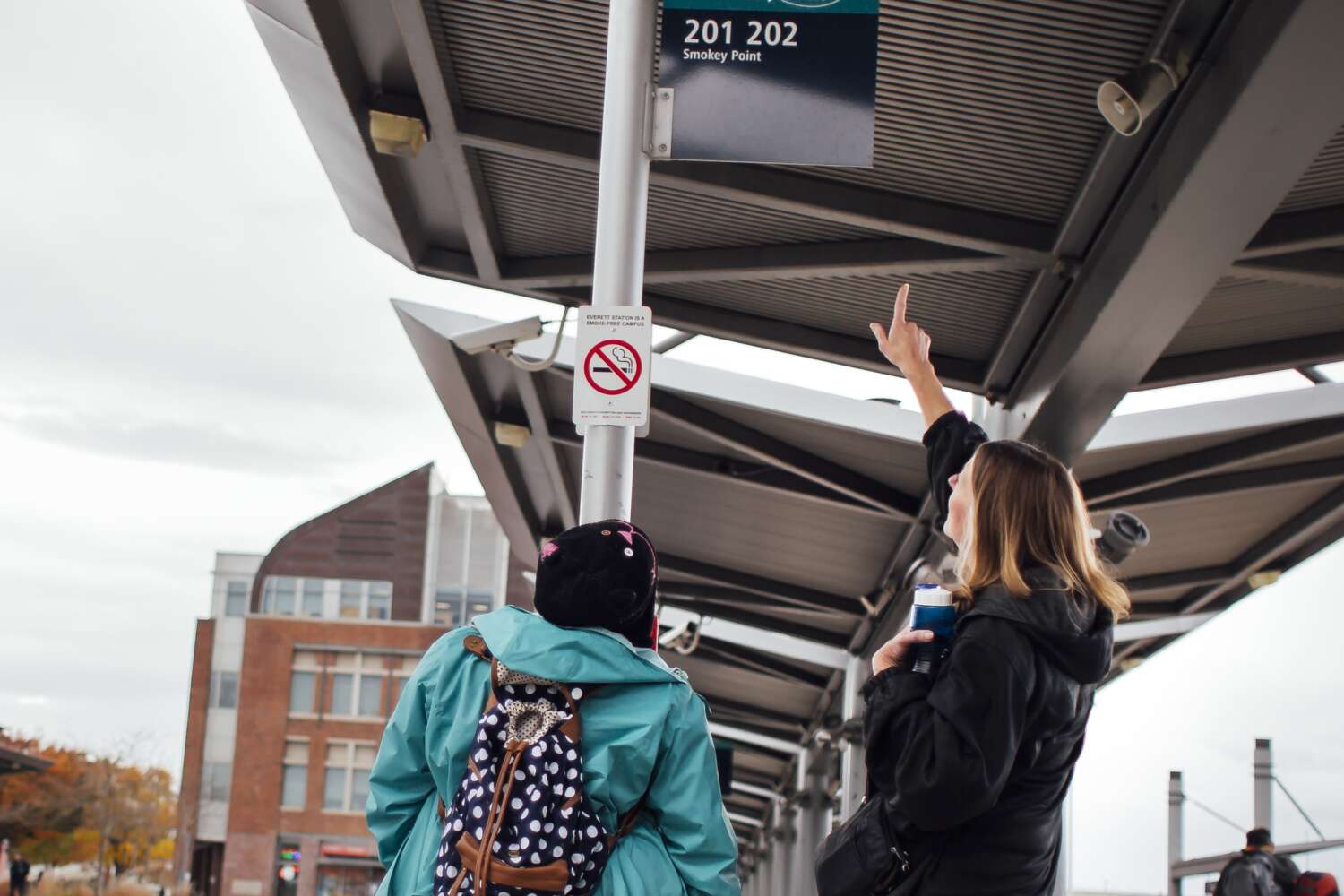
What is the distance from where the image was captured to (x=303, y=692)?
60438 millimetres

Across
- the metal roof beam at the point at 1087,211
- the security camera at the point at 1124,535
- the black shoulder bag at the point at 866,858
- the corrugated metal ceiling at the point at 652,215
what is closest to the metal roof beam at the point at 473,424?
the corrugated metal ceiling at the point at 652,215

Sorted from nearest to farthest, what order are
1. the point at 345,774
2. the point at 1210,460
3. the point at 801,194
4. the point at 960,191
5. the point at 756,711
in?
the point at 960,191, the point at 801,194, the point at 1210,460, the point at 756,711, the point at 345,774

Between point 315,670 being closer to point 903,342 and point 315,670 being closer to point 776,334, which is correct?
point 776,334

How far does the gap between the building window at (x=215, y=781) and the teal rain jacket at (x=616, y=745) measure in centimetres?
6243

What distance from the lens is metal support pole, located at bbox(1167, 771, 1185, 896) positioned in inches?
600

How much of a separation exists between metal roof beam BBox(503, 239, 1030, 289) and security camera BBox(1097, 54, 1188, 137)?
1.72 metres

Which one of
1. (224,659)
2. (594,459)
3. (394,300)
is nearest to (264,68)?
(394,300)

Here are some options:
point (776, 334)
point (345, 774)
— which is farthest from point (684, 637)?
point (345, 774)

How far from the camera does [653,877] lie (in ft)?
Result: 9.59

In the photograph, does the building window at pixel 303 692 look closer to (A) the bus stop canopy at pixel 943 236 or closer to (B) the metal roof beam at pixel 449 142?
(A) the bus stop canopy at pixel 943 236

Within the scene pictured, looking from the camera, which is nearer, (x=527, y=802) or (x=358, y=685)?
(x=527, y=802)

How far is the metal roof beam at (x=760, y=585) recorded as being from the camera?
14453 mm

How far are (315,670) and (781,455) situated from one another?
53.7 m

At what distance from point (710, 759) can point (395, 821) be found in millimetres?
717
